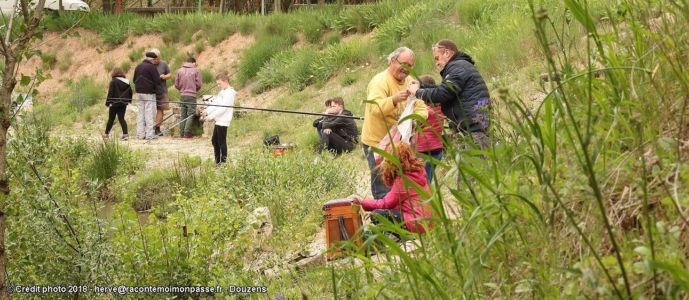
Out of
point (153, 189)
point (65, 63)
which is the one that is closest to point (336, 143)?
point (153, 189)

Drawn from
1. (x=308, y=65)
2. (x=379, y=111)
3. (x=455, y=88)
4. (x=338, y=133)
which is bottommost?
(x=308, y=65)

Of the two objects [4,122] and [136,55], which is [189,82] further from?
[4,122]

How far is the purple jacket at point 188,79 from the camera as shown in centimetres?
1809

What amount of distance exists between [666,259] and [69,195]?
4.46 metres

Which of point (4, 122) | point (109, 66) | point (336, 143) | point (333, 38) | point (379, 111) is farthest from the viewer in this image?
point (109, 66)

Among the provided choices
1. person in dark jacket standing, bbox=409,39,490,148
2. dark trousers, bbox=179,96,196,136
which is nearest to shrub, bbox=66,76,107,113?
dark trousers, bbox=179,96,196,136

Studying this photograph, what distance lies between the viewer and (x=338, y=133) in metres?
13.8

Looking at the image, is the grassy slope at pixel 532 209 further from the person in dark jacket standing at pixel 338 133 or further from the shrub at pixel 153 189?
the shrub at pixel 153 189

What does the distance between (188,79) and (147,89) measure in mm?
792

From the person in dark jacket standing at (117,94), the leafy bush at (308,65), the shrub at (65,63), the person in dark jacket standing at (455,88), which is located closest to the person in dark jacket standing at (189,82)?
the person in dark jacket standing at (117,94)

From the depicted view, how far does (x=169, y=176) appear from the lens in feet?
43.1

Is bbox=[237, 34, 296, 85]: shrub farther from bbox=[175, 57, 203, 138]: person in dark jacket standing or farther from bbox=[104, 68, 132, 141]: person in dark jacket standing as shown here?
bbox=[104, 68, 132, 141]: person in dark jacket standing

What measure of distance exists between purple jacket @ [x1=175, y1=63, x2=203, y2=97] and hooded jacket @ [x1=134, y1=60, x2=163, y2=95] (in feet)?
1.42

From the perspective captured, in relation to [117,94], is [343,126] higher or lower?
Result: higher
